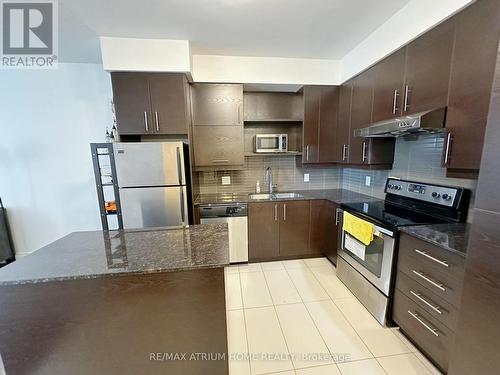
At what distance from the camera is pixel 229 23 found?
1.92m

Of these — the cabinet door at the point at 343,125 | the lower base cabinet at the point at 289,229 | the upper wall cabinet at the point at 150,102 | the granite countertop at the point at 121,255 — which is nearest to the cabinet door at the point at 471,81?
the cabinet door at the point at 343,125

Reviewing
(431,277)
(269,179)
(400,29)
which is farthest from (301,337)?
(400,29)

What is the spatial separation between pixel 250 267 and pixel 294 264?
1.95 ft

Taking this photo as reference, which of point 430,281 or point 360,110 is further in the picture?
point 360,110

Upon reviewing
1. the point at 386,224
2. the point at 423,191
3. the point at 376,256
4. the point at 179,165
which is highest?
the point at 179,165

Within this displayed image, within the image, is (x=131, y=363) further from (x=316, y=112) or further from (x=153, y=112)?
(x=316, y=112)

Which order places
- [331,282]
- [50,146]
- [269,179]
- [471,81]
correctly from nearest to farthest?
1. [471,81]
2. [331,282]
3. [50,146]
4. [269,179]

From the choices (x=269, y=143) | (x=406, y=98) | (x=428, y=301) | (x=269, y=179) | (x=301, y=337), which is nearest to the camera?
(x=428, y=301)

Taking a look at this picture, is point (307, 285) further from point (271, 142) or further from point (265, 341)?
point (271, 142)

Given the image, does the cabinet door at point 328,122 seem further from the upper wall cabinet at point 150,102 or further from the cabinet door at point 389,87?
the upper wall cabinet at point 150,102

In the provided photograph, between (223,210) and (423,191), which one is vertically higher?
(423,191)

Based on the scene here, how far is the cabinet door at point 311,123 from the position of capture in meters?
2.76

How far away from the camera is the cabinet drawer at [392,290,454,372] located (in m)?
1.31

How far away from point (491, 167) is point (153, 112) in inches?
104
